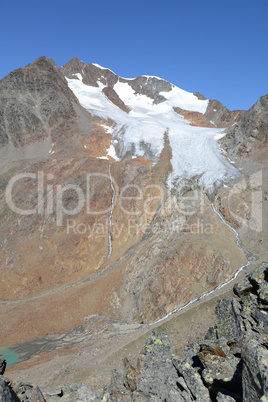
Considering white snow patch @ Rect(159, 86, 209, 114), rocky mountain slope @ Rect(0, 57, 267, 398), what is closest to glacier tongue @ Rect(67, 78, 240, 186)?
rocky mountain slope @ Rect(0, 57, 267, 398)

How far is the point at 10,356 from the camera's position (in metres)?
28.9

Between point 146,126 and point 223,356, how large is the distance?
80.0m

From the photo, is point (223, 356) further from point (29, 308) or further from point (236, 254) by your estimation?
point (29, 308)

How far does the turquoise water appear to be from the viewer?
2735cm

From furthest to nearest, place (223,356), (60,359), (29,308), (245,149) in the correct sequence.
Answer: (245,149) → (29,308) → (60,359) → (223,356)

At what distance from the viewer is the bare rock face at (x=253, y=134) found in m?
55.3

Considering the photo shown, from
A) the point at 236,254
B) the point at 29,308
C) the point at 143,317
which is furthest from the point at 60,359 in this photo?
the point at 236,254

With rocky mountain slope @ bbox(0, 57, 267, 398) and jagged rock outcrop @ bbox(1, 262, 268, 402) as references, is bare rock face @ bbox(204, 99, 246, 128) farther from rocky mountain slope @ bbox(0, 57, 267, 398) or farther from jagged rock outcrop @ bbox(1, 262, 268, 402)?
jagged rock outcrop @ bbox(1, 262, 268, 402)

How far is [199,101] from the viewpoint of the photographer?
503ft

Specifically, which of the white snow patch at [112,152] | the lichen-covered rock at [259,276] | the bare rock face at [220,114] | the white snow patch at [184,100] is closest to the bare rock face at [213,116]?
the bare rock face at [220,114]

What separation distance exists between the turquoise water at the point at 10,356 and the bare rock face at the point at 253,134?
50561mm

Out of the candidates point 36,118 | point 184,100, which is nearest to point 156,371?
point 36,118

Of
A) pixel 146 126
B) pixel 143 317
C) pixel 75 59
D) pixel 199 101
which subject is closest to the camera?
pixel 143 317

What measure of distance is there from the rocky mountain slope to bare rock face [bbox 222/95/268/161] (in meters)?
0.41
